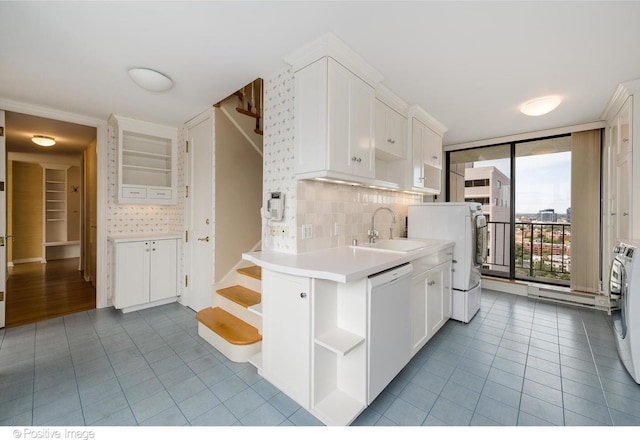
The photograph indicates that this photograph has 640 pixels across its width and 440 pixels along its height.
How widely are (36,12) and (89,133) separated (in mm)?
2934

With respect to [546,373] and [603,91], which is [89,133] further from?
[603,91]

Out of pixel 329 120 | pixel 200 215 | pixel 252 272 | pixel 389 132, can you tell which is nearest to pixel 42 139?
pixel 200 215

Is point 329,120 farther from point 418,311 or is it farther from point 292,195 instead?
point 418,311

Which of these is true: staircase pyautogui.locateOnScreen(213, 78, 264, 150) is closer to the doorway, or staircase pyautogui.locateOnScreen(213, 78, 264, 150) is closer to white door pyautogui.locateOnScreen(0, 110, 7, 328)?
white door pyautogui.locateOnScreen(0, 110, 7, 328)

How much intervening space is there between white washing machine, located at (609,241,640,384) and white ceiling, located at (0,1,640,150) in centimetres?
151

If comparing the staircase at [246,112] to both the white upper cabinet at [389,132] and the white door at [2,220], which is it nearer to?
the white upper cabinet at [389,132]

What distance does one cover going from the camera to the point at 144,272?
323cm

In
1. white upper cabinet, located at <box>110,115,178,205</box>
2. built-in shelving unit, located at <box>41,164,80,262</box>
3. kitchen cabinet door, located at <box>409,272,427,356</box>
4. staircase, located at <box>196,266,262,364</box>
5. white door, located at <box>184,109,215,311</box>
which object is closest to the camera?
kitchen cabinet door, located at <box>409,272,427,356</box>

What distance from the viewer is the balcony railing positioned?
407 centimetres

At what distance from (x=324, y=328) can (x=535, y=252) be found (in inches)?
171

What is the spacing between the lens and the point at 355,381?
5.19 ft

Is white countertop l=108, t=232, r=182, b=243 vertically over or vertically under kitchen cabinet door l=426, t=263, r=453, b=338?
over

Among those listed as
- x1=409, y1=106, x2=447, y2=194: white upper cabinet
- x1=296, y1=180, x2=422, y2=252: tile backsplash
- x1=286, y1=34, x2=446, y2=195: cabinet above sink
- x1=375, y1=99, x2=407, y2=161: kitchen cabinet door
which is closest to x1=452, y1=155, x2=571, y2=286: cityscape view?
x1=409, y1=106, x2=447, y2=194: white upper cabinet

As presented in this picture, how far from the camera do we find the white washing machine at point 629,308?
1.89 meters
